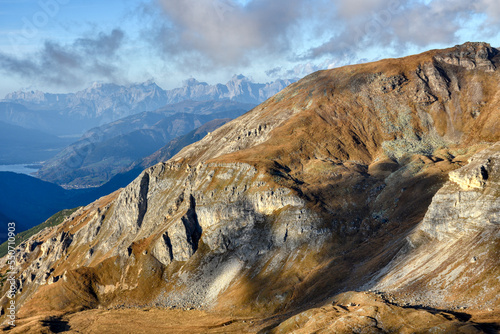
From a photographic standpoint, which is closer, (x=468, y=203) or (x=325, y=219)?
(x=468, y=203)

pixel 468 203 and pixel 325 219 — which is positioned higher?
pixel 325 219

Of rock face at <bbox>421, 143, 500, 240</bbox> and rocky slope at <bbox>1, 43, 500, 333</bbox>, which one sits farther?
rock face at <bbox>421, 143, 500, 240</bbox>

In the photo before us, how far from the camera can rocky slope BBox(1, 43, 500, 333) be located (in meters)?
84.8

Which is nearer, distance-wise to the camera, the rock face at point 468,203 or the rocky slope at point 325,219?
the rocky slope at point 325,219

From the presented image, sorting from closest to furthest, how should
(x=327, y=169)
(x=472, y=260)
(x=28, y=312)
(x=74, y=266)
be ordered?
1. (x=472, y=260)
2. (x=28, y=312)
3. (x=327, y=169)
4. (x=74, y=266)

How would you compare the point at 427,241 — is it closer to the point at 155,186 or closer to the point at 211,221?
the point at 211,221

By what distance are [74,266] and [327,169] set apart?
130843 millimetres

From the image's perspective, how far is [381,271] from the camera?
93.9 m

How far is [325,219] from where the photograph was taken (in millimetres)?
127812

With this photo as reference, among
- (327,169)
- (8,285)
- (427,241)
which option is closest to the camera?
(427,241)

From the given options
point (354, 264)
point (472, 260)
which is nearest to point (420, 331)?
point (472, 260)

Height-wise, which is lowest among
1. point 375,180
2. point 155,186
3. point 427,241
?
point 427,241

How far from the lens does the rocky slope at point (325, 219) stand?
278 ft

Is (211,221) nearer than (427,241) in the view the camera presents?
No
